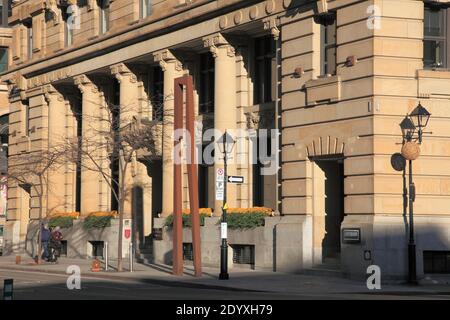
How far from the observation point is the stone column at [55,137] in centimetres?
5816

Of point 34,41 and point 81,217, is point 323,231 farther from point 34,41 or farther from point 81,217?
point 34,41

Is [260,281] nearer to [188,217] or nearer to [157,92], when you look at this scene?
[188,217]

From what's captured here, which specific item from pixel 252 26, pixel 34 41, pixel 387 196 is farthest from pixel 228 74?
pixel 34 41

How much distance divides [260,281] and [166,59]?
16.2m

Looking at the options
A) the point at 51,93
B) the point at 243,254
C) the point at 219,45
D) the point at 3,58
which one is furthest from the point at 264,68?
the point at 3,58

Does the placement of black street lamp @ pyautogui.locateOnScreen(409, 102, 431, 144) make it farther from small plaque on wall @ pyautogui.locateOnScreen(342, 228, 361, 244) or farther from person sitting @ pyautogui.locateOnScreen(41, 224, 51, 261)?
person sitting @ pyautogui.locateOnScreen(41, 224, 51, 261)

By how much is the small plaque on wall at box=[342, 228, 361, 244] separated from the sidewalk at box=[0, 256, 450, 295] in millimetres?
1376

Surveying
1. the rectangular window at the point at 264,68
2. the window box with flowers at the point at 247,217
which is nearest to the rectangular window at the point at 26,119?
the rectangular window at the point at 264,68

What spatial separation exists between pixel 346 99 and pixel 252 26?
7.56 meters

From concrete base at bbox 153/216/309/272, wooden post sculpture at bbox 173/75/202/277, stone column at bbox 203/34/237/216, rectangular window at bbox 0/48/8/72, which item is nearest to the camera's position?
wooden post sculpture at bbox 173/75/202/277

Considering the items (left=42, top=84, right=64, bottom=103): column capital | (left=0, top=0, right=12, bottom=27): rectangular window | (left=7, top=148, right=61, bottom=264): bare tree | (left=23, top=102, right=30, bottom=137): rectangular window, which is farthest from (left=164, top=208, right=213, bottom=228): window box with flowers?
(left=0, top=0, right=12, bottom=27): rectangular window

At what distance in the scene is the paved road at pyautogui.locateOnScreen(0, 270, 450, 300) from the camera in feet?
87.8

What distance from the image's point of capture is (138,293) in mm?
28594

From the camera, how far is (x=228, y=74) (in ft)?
145
